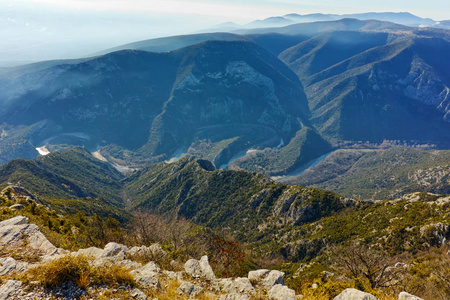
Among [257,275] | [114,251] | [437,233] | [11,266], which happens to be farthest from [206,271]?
[437,233]

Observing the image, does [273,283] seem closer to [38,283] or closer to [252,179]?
[38,283]

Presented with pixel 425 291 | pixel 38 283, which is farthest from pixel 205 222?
pixel 38 283

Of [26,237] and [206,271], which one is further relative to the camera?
[206,271]

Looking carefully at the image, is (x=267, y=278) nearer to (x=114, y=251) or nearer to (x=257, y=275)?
(x=257, y=275)

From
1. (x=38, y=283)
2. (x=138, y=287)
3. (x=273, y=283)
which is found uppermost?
(x=38, y=283)

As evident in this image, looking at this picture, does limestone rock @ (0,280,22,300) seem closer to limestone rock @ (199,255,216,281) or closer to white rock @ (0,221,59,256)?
white rock @ (0,221,59,256)

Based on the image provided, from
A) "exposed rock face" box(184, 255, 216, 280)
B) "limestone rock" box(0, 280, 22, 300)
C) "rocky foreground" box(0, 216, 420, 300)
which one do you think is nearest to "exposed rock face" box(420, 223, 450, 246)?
"rocky foreground" box(0, 216, 420, 300)
